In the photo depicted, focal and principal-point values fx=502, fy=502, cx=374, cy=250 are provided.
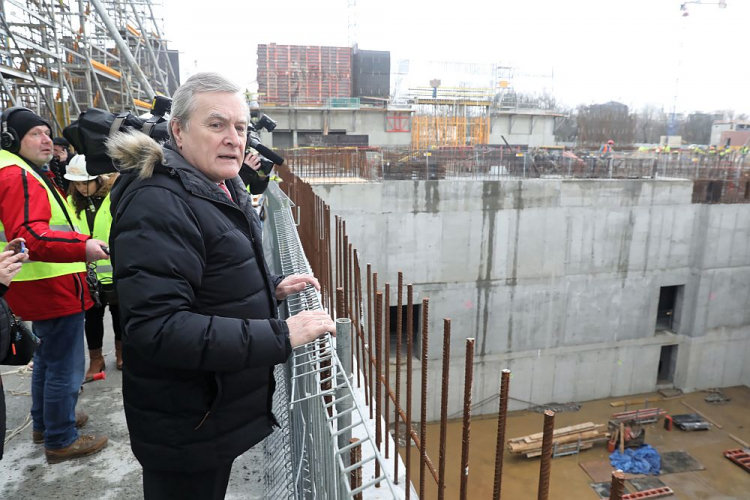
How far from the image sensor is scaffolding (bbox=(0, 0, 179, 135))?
9.59 m

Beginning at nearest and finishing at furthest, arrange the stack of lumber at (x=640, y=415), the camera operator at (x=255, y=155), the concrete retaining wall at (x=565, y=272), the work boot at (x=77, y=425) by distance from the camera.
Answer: the work boot at (x=77, y=425)
the camera operator at (x=255, y=155)
the stack of lumber at (x=640, y=415)
the concrete retaining wall at (x=565, y=272)

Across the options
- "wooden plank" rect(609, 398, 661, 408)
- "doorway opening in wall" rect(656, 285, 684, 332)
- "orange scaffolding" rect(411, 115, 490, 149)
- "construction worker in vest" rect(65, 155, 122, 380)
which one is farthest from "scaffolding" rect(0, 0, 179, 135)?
"doorway opening in wall" rect(656, 285, 684, 332)

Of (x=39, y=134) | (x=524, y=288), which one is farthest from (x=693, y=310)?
(x=39, y=134)

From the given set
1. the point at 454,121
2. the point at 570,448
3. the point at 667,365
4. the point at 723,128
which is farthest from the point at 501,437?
the point at 723,128

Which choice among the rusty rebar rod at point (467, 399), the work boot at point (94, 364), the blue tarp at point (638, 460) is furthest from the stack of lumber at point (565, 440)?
the rusty rebar rod at point (467, 399)

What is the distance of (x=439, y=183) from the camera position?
14656mm

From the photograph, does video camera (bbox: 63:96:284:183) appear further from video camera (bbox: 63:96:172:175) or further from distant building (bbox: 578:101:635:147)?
distant building (bbox: 578:101:635:147)

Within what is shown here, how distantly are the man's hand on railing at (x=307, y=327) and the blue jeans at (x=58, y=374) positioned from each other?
6.44 ft

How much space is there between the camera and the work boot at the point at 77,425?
10.1 ft

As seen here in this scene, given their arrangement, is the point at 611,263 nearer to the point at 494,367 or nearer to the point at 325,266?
the point at 494,367

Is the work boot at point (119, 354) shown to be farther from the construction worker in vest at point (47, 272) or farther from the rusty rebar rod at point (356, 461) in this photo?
the rusty rebar rod at point (356, 461)

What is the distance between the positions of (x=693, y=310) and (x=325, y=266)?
57.6ft

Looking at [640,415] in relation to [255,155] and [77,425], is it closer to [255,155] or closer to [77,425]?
[255,155]

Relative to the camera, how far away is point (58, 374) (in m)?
2.72
